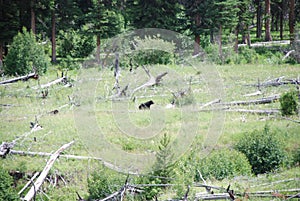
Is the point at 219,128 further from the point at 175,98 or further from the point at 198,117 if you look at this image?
the point at 175,98

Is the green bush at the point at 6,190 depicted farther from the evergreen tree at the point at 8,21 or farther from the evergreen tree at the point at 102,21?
the evergreen tree at the point at 8,21

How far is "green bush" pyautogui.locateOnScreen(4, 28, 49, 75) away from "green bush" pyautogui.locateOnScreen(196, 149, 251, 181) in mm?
16439

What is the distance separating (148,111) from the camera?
17703 mm

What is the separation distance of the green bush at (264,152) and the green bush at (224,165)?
40 cm

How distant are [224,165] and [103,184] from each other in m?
3.30

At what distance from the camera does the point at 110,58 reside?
30.3 meters

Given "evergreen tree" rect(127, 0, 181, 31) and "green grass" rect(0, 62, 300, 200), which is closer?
"green grass" rect(0, 62, 300, 200)

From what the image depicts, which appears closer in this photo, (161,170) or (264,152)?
(161,170)

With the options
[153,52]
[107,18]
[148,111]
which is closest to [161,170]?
[148,111]

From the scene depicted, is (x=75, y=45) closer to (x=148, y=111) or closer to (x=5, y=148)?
(x=148, y=111)

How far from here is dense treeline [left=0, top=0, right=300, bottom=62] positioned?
31.6m

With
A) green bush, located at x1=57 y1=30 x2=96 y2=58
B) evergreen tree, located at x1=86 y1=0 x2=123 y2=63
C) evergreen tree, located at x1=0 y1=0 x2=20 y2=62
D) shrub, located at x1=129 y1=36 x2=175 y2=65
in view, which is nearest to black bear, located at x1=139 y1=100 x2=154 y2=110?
shrub, located at x1=129 y1=36 x2=175 y2=65

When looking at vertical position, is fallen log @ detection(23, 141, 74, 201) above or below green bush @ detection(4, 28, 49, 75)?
below

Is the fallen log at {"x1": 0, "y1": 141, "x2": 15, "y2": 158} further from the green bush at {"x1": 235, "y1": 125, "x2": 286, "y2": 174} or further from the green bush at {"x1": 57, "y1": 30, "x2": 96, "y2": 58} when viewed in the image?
the green bush at {"x1": 57, "y1": 30, "x2": 96, "y2": 58}
